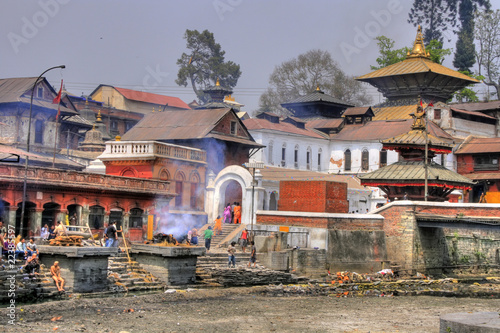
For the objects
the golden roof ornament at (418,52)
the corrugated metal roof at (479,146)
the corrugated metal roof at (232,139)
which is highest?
the golden roof ornament at (418,52)

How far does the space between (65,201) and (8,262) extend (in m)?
10.1

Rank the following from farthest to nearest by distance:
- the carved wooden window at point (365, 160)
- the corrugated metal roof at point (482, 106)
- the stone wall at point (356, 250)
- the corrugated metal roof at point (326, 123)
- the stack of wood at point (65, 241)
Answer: the corrugated metal roof at point (482, 106), the corrugated metal roof at point (326, 123), the carved wooden window at point (365, 160), the stone wall at point (356, 250), the stack of wood at point (65, 241)

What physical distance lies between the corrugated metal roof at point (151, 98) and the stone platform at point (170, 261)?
184 ft

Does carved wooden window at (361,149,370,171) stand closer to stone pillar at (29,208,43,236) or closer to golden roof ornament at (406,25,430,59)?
golden roof ornament at (406,25,430,59)

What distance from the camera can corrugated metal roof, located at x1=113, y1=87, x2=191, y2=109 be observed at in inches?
3585

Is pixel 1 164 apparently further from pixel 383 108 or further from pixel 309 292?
pixel 383 108

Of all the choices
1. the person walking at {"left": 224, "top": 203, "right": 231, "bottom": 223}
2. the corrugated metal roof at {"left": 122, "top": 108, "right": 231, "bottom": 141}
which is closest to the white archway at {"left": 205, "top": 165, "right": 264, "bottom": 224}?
the person walking at {"left": 224, "top": 203, "right": 231, "bottom": 223}

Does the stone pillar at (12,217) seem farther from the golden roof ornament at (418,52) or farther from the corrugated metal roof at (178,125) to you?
the golden roof ornament at (418,52)

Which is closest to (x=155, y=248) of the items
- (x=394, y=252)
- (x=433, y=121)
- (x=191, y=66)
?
(x=394, y=252)

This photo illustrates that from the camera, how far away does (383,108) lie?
78375 mm

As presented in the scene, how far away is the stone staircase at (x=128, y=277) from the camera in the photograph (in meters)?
33.2

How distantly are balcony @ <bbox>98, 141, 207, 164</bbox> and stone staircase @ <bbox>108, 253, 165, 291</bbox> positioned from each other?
1222 centimetres

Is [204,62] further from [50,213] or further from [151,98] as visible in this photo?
[50,213]

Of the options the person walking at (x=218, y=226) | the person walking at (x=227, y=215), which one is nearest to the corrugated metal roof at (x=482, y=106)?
the person walking at (x=227, y=215)
